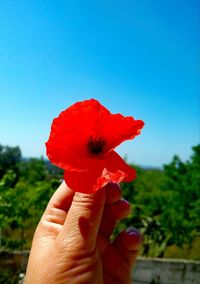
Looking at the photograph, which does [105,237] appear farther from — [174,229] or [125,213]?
[174,229]

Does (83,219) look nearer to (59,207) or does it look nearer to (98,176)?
(98,176)

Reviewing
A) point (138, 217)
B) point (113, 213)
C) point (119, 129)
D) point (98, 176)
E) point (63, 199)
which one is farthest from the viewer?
point (138, 217)

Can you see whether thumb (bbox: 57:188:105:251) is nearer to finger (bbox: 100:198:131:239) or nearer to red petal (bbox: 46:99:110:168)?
red petal (bbox: 46:99:110:168)

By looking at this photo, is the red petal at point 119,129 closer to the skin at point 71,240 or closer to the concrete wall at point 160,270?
the skin at point 71,240

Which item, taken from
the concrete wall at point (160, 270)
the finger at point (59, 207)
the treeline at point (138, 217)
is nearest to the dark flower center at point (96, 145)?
the finger at point (59, 207)

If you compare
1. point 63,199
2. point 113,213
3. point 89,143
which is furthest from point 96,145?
point 113,213


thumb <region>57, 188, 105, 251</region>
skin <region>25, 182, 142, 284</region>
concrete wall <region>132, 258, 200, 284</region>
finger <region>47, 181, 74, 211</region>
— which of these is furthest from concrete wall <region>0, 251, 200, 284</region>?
thumb <region>57, 188, 105, 251</region>
